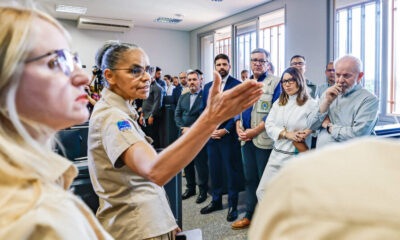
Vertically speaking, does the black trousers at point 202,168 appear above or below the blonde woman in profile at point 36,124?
below

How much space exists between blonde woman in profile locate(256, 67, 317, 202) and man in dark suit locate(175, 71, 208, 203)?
1.18 metres

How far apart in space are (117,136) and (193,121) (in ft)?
8.78

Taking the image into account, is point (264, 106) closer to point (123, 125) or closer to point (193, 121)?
point (193, 121)

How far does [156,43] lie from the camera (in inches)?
364

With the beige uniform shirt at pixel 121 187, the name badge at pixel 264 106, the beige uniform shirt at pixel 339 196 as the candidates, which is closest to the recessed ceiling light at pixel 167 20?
the name badge at pixel 264 106

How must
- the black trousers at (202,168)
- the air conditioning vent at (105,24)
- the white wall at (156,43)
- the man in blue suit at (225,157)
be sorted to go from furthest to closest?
the white wall at (156,43) → the air conditioning vent at (105,24) → the black trousers at (202,168) → the man in blue suit at (225,157)

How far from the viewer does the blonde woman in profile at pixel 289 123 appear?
2344 mm

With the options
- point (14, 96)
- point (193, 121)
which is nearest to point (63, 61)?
point (14, 96)

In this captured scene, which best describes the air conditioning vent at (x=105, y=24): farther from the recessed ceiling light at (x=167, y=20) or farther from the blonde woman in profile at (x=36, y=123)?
the blonde woman in profile at (x=36, y=123)

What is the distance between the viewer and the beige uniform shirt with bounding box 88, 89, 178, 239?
1.03 m

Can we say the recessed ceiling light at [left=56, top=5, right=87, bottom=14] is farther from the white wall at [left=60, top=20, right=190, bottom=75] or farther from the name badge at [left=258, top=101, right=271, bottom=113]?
the name badge at [left=258, top=101, right=271, bottom=113]

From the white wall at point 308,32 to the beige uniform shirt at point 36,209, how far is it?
17.8 feet

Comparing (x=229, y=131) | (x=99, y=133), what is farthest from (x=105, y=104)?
(x=229, y=131)

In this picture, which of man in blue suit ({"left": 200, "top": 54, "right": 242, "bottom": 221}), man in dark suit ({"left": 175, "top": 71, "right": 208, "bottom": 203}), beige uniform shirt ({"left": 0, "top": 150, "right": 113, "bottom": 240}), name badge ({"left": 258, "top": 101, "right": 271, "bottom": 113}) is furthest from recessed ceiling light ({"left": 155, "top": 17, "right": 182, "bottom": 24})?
beige uniform shirt ({"left": 0, "top": 150, "right": 113, "bottom": 240})
